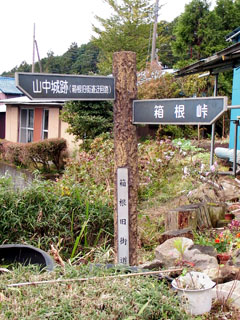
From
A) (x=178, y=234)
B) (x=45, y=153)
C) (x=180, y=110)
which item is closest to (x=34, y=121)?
(x=45, y=153)

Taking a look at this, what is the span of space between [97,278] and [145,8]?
32.6m

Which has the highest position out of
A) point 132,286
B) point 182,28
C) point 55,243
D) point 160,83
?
point 182,28

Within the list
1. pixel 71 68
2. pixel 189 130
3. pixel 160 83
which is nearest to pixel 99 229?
pixel 189 130

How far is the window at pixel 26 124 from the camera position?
20.6 meters

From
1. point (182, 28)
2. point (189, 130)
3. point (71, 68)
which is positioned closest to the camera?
point (189, 130)

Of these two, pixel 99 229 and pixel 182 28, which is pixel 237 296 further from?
pixel 182 28

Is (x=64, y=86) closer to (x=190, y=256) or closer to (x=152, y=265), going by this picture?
(x=152, y=265)

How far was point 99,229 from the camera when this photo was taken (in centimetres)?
514

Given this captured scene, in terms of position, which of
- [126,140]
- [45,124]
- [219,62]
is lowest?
[126,140]

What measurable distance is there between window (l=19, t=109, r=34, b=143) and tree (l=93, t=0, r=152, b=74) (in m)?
12.5

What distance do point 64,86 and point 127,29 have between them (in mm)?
31180

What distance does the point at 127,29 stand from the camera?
32938mm

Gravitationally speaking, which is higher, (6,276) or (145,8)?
(145,8)

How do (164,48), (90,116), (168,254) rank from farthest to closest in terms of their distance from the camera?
(164,48), (90,116), (168,254)
